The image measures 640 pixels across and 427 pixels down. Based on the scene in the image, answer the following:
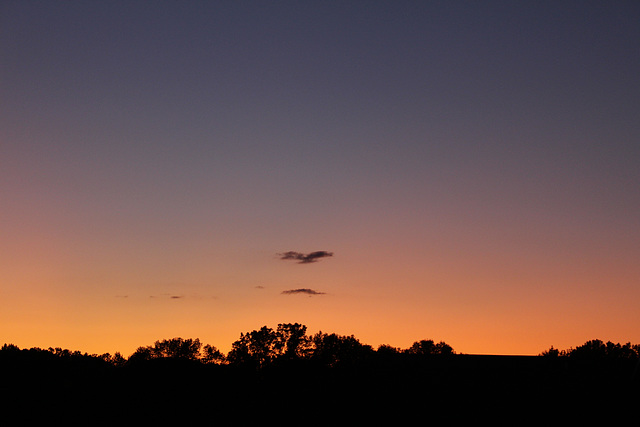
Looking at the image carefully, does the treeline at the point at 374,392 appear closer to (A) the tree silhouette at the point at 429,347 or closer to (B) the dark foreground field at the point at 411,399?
(B) the dark foreground field at the point at 411,399

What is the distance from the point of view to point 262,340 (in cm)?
10606

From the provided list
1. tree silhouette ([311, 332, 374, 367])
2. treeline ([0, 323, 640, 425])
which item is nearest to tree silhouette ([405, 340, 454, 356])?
tree silhouette ([311, 332, 374, 367])

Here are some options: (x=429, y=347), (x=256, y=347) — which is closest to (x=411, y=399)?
(x=256, y=347)

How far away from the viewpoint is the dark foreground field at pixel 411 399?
3800 cm

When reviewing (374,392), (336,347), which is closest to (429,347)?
(336,347)

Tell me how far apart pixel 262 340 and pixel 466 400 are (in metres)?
69.8

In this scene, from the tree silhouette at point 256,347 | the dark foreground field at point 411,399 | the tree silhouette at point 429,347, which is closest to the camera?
the dark foreground field at point 411,399

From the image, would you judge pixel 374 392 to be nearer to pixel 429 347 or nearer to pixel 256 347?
pixel 256 347

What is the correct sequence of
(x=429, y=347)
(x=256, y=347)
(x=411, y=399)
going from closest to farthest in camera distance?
(x=411, y=399)
(x=256, y=347)
(x=429, y=347)

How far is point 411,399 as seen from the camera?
1591 inches

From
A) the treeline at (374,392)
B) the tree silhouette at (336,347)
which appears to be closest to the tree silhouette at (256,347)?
the tree silhouette at (336,347)

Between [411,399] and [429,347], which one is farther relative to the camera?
[429,347]

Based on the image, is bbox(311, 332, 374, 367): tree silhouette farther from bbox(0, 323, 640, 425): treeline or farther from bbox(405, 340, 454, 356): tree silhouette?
bbox(0, 323, 640, 425): treeline

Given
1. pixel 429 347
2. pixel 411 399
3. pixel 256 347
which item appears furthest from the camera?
pixel 429 347
